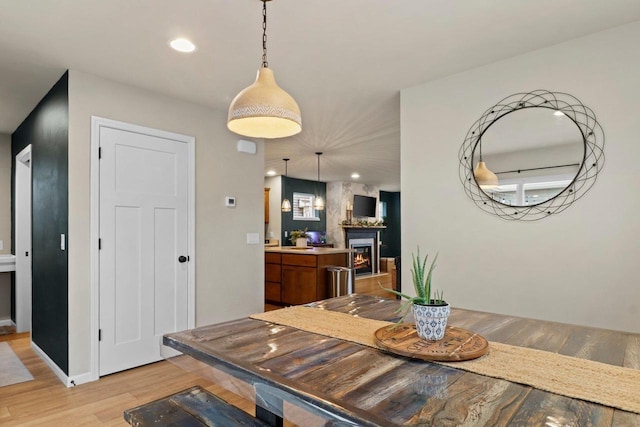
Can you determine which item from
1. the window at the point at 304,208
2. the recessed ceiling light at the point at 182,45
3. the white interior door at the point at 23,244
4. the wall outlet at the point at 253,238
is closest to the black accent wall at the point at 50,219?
the white interior door at the point at 23,244

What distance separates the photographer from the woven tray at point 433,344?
118 cm

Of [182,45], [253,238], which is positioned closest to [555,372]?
[182,45]

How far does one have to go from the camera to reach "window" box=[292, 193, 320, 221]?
901 cm

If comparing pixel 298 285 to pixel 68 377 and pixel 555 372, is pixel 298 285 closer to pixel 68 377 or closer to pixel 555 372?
pixel 68 377

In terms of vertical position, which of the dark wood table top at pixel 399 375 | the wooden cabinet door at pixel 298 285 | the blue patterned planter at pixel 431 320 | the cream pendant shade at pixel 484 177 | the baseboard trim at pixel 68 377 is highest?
the cream pendant shade at pixel 484 177

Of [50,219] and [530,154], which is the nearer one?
[530,154]

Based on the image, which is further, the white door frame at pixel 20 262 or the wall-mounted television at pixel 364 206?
the wall-mounted television at pixel 364 206

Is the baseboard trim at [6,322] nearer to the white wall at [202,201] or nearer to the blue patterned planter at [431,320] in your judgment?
the white wall at [202,201]

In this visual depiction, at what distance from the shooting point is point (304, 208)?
924cm

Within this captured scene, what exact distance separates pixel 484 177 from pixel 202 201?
2.51 meters

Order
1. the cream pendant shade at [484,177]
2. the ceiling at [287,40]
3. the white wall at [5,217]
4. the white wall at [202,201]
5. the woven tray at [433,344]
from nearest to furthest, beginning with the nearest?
the woven tray at [433,344], the ceiling at [287,40], the cream pendant shade at [484,177], the white wall at [202,201], the white wall at [5,217]

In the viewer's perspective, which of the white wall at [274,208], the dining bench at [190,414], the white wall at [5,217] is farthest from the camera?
the white wall at [274,208]

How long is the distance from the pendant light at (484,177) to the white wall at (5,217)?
5299 mm

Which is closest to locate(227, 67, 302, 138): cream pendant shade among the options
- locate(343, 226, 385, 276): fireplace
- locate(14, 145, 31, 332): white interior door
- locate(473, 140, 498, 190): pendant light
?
locate(473, 140, 498, 190): pendant light
